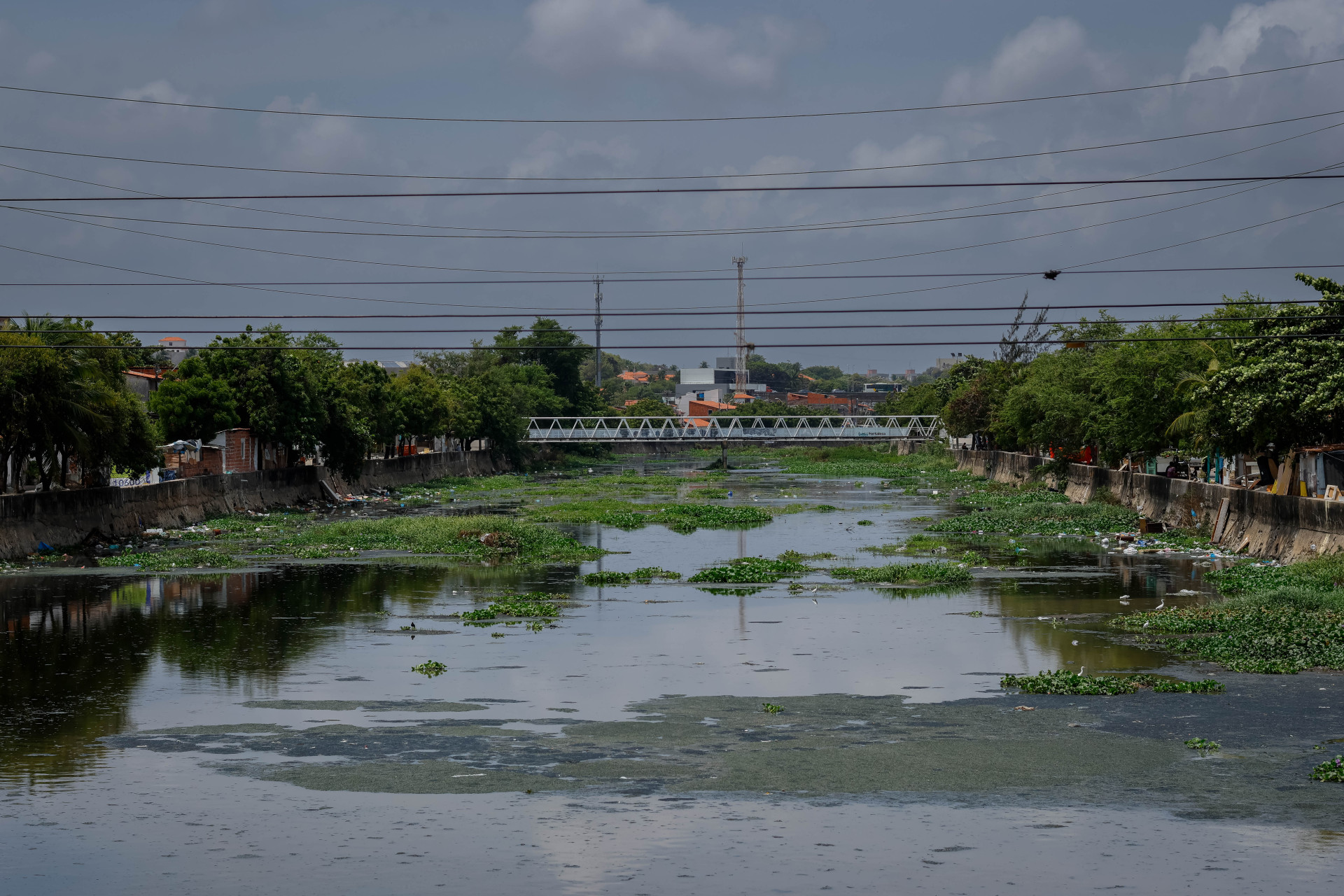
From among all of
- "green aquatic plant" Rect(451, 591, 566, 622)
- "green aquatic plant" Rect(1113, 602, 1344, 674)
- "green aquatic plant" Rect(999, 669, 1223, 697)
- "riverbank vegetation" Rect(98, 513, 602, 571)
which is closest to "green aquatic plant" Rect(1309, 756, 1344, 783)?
"green aquatic plant" Rect(999, 669, 1223, 697)

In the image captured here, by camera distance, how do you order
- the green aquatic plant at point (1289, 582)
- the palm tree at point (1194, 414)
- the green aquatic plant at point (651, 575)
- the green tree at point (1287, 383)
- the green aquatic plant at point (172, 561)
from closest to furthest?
1. the green aquatic plant at point (1289, 582)
2. the green aquatic plant at point (651, 575)
3. the green tree at point (1287, 383)
4. the green aquatic plant at point (172, 561)
5. the palm tree at point (1194, 414)

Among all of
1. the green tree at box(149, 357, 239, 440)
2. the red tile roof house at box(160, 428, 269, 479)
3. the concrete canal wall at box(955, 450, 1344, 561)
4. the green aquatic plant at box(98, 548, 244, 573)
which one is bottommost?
the green aquatic plant at box(98, 548, 244, 573)

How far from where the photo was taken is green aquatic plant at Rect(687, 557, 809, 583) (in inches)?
1314

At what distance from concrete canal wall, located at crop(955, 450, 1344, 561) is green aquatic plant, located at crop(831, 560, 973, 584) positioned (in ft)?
27.1

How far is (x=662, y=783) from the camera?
13797 mm

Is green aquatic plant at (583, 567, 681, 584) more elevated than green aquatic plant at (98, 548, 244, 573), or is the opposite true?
green aquatic plant at (98, 548, 244, 573)

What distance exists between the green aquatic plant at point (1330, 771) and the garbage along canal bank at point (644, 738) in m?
0.11

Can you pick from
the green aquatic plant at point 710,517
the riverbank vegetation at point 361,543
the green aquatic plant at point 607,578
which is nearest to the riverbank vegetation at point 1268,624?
the green aquatic plant at point 607,578

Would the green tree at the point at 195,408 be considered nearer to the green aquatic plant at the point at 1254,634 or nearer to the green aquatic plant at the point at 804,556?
the green aquatic plant at the point at 804,556

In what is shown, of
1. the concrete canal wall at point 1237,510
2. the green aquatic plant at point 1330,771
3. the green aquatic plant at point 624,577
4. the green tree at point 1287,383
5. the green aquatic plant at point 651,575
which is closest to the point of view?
the green aquatic plant at point 1330,771

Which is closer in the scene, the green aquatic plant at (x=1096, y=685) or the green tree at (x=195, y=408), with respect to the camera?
the green aquatic plant at (x=1096, y=685)

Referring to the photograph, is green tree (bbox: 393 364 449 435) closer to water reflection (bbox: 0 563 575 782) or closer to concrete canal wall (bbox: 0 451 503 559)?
concrete canal wall (bbox: 0 451 503 559)

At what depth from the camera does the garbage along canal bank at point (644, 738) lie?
11242mm

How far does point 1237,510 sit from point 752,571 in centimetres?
1560
